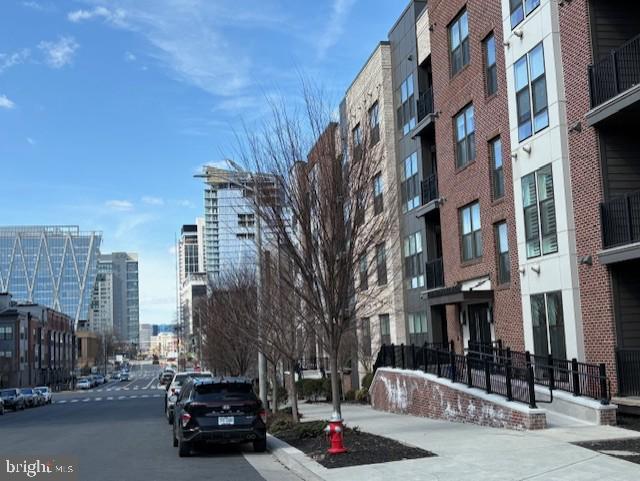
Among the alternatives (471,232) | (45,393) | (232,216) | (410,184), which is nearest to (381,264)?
(232,216)

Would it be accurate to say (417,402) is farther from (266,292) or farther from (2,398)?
(2,398)

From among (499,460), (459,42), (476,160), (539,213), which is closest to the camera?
(499,460)

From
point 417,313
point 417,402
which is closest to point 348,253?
point 417,402

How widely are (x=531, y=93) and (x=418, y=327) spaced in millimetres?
13079

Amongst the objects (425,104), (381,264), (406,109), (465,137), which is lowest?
(381,264)

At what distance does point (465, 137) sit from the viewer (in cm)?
2459

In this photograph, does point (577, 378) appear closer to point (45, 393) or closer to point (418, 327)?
point (418, 327)

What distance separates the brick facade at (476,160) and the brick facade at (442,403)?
10.3 feet

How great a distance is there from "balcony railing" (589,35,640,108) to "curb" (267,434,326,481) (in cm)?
1018

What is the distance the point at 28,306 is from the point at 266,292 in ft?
303

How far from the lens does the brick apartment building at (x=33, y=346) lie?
86438 mm

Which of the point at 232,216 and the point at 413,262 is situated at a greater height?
the point at 232,216

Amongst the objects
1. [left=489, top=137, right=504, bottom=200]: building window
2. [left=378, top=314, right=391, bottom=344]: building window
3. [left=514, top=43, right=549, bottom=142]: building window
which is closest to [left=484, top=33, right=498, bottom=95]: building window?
[left=489, top=137, right=504, bottom=200]: building window

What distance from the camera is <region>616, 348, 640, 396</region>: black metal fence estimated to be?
15.9m
